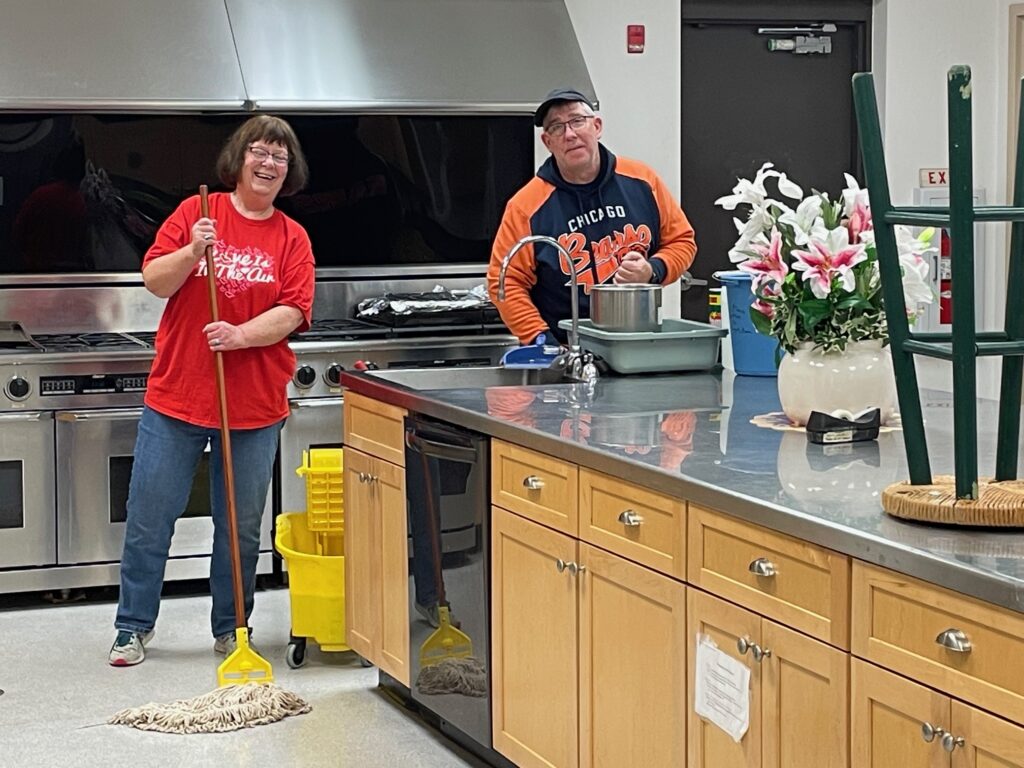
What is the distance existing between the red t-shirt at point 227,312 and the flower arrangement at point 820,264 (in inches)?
71.7

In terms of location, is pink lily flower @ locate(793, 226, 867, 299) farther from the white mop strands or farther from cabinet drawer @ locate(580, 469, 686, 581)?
the white mop strands

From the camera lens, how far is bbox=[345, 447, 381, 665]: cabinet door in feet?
14.0

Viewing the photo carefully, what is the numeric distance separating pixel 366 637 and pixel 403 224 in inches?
87.6

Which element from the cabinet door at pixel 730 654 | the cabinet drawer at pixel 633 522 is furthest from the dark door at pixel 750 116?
the cabinet door at pixel 730 654

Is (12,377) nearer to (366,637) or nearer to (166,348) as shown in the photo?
(166,348)

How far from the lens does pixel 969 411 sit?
2146 millimetres

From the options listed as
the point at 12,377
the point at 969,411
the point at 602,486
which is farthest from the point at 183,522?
the point at 969,411

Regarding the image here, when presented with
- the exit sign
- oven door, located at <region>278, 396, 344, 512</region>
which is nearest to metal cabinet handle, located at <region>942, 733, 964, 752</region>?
oven door, located at <region>278, 396, 344, 512</region>

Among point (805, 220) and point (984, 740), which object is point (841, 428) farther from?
point (984, 740)

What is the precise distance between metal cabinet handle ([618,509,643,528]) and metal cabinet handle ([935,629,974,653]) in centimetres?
88

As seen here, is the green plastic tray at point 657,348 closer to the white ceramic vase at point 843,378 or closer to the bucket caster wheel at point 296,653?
the white ceramic vase at point 843,378

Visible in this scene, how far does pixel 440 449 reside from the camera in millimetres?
3736

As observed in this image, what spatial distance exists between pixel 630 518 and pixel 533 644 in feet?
1.83

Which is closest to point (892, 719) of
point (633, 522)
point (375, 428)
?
point (633, 522)
